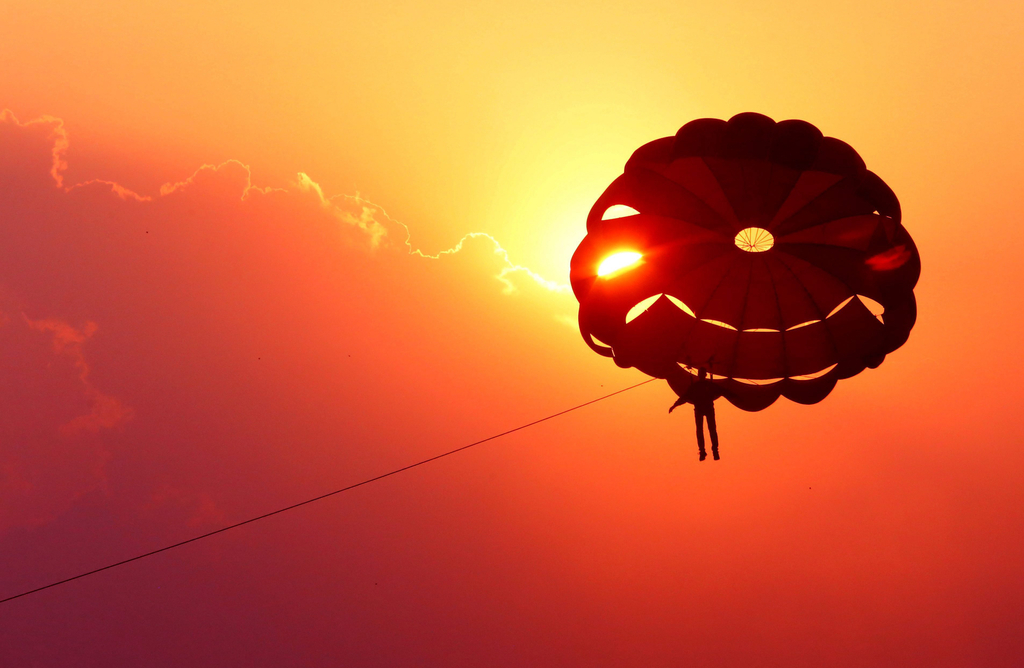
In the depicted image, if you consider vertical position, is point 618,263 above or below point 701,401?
above

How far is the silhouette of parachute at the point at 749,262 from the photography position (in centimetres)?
635

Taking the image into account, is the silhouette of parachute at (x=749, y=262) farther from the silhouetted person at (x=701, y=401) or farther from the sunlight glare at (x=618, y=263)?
the silhouetted person at (x=701, y=401)

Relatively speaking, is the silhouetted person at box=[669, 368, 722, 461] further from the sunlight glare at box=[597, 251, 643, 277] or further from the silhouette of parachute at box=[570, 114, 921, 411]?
the sunlight glare at box=[597, 251, 643, 277]

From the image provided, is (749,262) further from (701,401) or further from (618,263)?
(701,401)

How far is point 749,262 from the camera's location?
7.25 meters

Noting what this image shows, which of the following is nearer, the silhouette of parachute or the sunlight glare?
the silhouette of parachute

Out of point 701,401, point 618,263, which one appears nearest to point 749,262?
point 618,263

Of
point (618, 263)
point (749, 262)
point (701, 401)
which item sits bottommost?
point (701, 401)

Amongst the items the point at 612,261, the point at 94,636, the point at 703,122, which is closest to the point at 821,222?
the point at 703,122

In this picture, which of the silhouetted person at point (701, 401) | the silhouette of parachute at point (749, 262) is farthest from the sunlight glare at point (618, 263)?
the silhouetted person at point (701, 401)

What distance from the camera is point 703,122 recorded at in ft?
20.9

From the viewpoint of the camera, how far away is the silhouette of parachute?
6.35 m

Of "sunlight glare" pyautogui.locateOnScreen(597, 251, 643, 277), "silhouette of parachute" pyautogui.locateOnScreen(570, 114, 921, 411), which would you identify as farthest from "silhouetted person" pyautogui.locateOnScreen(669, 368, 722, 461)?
"sunlight glare" pyautogui.locateOnScreen(597, 251, 643, 277)

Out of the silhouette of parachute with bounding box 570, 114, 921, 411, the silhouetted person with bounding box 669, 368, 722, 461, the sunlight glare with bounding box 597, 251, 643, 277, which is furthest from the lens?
the sunlight glare with bounding box 597, 251, 643, 277
